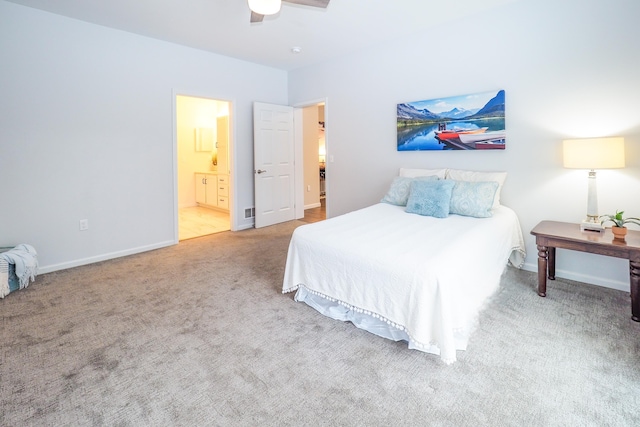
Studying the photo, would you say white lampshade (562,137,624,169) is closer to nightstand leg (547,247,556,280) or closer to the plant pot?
the plant pot

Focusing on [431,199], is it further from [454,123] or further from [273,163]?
[273,163]

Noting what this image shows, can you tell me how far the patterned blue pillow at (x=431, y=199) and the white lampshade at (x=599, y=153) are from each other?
0.98 meters

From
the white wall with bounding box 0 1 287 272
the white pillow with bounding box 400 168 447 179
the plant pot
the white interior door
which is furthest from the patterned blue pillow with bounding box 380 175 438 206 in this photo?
the white wall with bounding box 0 1 287 272

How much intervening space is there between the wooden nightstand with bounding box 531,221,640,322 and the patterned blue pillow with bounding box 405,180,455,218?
0.76 m

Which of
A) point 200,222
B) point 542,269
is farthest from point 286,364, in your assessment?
point 200,222

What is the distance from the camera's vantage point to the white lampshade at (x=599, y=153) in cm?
246

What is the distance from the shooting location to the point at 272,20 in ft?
11.4

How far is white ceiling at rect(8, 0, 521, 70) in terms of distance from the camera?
3.11m

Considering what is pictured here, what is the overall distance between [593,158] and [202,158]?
696 cm

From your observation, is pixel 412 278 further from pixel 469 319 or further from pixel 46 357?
pixel 46 357

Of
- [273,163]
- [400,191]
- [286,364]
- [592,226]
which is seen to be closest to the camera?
[286,364]

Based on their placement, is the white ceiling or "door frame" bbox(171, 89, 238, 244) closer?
the white ceiling

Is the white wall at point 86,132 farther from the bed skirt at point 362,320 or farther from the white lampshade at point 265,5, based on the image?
the bed skirt at point 362,320

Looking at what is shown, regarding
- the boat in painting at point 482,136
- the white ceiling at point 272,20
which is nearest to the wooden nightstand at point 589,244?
the boat in painting at point 482,136
